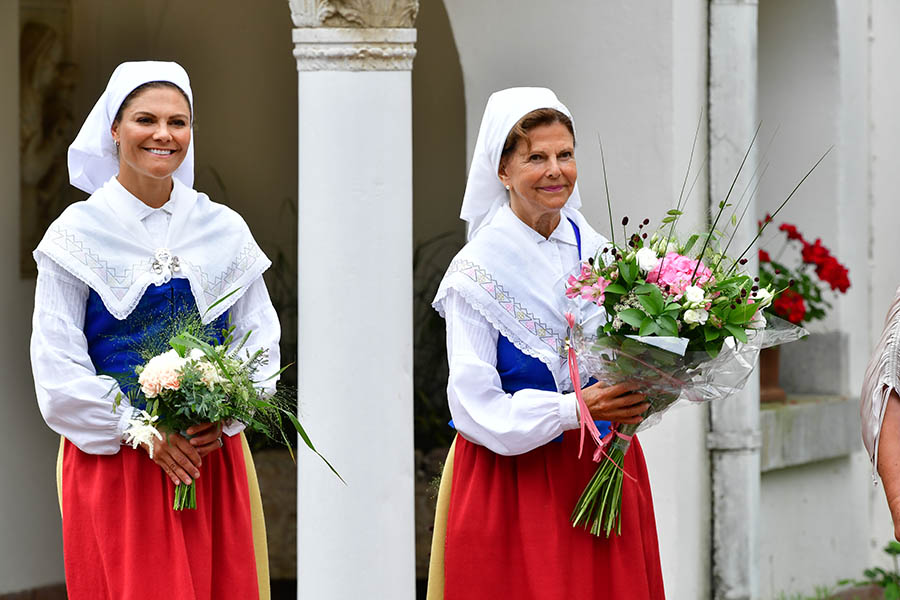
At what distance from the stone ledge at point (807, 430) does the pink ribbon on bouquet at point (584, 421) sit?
11.1 feet

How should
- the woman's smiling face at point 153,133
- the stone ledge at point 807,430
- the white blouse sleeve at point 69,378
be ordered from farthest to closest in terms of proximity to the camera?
1. the stone ledge at point 807,430
2. the woman's smiling face at point 153,133
3. the white blouse sleeve at point 69,378

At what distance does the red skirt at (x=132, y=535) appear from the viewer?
4195mm

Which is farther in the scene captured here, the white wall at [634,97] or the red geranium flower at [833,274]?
the red geranium flower at [833,274]

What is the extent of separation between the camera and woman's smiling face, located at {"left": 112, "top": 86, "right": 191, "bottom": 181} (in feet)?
14.0

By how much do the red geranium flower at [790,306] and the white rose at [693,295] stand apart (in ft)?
12.6

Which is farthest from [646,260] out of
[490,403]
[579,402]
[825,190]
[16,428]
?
[16,428]

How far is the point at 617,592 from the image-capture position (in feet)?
14.3

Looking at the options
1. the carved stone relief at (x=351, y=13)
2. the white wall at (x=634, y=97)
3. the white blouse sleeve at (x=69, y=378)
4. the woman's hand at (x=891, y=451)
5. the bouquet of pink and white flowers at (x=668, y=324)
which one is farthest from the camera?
the white wall at (x=634, y=97)

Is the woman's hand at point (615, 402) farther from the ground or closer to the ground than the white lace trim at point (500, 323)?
closer to the ground

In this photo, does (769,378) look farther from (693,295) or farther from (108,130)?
(108,130)

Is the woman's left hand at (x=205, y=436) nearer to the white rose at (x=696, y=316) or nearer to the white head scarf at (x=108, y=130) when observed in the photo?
the white head scarf at (x=108, y=130)

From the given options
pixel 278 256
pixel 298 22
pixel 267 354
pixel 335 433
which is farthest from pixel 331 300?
pixel 278 256

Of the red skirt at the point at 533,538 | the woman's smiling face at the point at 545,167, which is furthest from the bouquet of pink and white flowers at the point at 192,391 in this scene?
the woman's smiling face at the point at 545,167

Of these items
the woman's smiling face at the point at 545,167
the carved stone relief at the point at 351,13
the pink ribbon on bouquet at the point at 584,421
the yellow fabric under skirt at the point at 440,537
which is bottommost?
the yellow fabric under skirt at the point at 440,537
